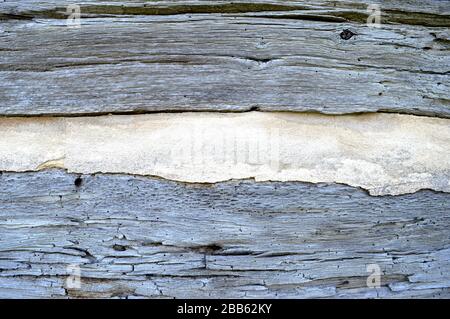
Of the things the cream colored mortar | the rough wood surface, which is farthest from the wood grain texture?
the rough wood surface

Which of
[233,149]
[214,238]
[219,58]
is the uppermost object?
[219,58]

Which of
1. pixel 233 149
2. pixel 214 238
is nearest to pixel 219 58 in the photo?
pixel 233 149

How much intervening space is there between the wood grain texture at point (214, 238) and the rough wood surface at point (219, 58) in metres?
0.23

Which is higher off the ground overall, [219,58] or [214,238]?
[219,58]

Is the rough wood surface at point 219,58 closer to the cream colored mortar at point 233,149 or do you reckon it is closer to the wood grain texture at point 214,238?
the cream colored mortar at point 233,149

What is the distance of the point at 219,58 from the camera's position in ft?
5.12

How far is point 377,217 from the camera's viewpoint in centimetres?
157

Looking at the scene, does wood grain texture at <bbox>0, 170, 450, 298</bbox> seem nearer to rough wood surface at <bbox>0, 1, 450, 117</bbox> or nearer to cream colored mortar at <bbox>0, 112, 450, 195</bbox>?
cream colored mortar at <bbox>0, 112, 450, 195</bbox>

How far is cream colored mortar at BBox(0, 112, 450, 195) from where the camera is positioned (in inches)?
60.4

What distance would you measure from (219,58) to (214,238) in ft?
1.66

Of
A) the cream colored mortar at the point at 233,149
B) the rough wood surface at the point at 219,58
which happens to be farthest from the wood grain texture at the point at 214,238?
the rough wood surface at the point at 219,58

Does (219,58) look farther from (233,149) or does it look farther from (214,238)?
(214,238)

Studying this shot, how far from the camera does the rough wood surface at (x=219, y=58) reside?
1546 mm

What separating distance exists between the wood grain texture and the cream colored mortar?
0.03 m
